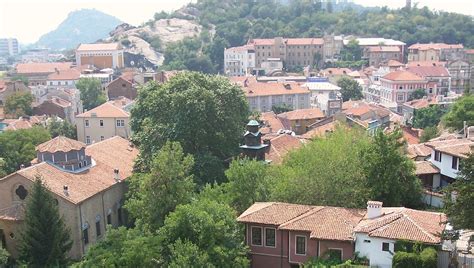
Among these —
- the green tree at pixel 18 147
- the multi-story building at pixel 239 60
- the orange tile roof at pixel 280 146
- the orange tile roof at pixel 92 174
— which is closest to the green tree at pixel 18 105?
the green tree at pixel 18 147

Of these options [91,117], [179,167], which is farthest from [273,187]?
[91,117]

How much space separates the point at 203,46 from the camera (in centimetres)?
16088

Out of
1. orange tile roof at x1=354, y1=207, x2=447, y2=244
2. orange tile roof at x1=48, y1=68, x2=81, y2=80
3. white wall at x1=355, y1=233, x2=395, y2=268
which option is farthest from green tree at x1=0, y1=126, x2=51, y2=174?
orange tile roof at x1=48, y1=68, x2=81, y2=80

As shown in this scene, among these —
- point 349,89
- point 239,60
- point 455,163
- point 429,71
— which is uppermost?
point 239,60

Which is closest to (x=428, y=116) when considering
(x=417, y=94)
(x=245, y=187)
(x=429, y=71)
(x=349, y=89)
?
(x=417, y=94)

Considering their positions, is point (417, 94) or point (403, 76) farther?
point (403, 76)

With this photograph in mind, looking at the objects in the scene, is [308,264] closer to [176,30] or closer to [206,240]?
[206,240]

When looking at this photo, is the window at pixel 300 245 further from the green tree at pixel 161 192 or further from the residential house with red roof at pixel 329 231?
the green tree at pixel 161 192

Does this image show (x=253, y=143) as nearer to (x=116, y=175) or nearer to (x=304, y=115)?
(x=116, y=175)

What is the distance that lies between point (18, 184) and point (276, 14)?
166 m

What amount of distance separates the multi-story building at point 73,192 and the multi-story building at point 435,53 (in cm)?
12165

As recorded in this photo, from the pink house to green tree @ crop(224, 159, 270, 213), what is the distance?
2.34 m

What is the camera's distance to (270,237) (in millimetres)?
28453

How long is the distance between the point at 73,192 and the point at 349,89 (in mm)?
79966
